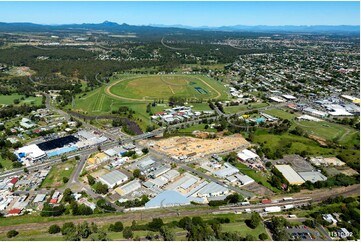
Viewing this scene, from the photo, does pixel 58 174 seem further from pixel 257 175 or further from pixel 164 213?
pixel 257 175

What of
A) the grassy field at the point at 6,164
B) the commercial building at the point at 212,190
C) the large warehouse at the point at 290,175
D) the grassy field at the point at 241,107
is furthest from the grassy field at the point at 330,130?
the grassy field at the point at 6,164

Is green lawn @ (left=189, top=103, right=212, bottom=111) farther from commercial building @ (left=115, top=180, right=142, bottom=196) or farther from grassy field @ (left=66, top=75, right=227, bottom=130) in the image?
commercial building @ (left=115, top=180, right=142, bottom=196)

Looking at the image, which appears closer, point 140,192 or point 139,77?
point 140,192

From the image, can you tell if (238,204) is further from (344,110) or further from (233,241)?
(344,110)

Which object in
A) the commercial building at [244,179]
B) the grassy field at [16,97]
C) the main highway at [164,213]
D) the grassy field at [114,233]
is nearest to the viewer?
the grassy field at [114,233]

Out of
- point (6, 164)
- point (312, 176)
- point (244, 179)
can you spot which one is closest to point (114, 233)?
point (244, 179)

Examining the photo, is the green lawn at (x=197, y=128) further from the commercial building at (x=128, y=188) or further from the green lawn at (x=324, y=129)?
the commercial building at (x=128, y=188)

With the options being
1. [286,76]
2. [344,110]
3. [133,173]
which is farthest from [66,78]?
[344,110]
